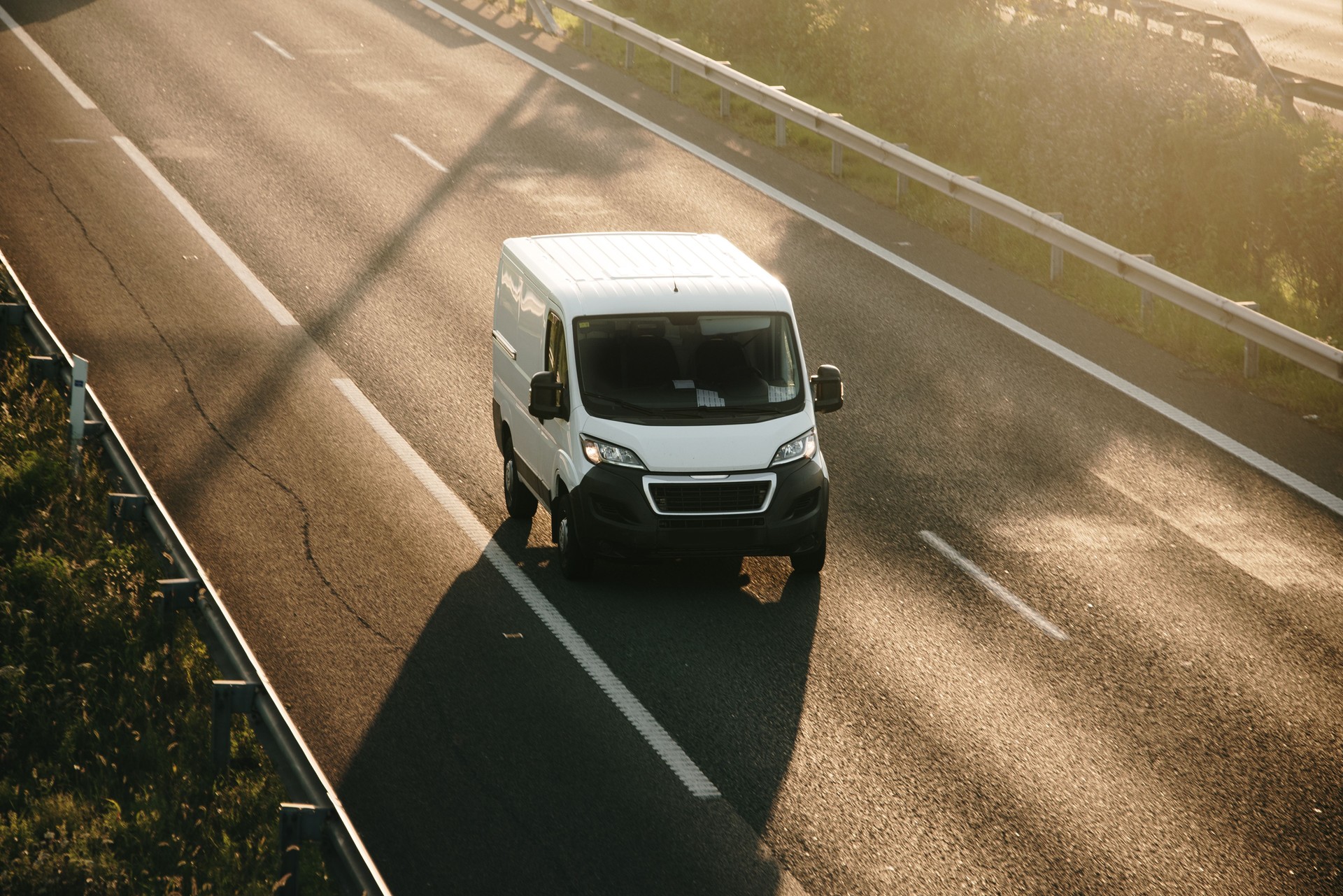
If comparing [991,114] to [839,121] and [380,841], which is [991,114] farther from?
[380,841]

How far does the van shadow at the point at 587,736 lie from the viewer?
7555mm

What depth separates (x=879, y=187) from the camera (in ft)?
67.2

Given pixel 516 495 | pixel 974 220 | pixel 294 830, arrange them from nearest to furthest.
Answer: pixel 294 830, pixel 516 495, pixel 974 220

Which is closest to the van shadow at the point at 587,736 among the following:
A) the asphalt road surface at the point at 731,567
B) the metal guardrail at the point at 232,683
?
the asphalt road surface at the point at 731,567

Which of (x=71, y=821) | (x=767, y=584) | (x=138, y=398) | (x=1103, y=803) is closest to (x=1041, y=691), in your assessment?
(x=1103, y=803)

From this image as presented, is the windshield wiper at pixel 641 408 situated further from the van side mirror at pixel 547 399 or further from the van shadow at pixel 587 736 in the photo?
the van shadow at pixel 587 736

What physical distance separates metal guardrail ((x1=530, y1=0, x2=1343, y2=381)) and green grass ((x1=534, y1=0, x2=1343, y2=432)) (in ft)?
1.31

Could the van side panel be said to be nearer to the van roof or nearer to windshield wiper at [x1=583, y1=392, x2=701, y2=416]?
the van roof

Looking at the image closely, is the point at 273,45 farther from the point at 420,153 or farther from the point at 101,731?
the point at 101,731

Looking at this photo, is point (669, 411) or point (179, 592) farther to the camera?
point (669, 411)

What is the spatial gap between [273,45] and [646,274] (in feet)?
57.1

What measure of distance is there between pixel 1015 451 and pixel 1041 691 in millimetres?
4056

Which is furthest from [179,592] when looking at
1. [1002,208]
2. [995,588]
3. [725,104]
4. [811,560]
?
[725,104]

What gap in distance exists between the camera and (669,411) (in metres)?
10.4
